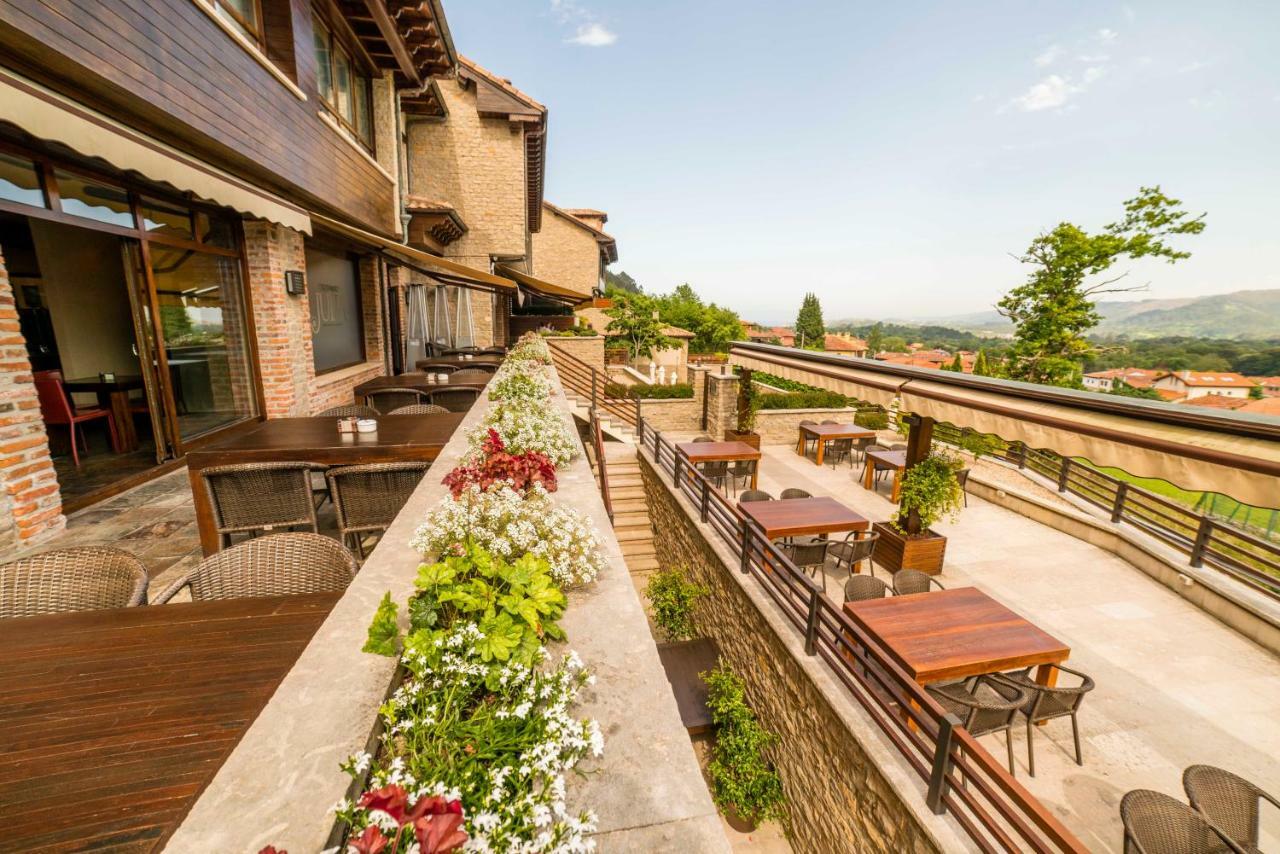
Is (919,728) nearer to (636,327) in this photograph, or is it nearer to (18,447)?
(18,447)

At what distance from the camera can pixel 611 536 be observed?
9.52 feet

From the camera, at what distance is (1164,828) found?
10.2 feet

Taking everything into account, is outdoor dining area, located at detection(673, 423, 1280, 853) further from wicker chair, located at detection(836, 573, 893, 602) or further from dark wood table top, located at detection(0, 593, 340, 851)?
dark wood table top, located at detection(0, 593, 340, 851)

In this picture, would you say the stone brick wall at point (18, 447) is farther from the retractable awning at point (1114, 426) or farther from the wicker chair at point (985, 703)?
the retractable awning at point (1114, 426)

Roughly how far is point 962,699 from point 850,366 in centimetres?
452

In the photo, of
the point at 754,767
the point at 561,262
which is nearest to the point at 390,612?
the point at 754,767

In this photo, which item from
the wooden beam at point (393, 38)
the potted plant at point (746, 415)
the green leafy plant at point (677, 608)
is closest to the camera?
the wooden beam at point (393, 38)

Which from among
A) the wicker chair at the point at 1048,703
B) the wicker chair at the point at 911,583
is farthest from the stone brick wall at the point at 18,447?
the wicker chair at the point at 911,583

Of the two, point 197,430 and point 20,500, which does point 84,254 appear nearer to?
point 197,430

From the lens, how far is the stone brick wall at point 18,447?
3.40 meters

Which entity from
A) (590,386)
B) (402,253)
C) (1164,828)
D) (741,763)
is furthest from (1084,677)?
(590,386)

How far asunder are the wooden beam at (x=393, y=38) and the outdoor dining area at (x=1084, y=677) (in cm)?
923

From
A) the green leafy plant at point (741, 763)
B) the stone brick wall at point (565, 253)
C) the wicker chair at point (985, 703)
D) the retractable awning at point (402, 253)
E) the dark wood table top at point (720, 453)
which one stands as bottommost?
the green leafy plant at point (741, 763)

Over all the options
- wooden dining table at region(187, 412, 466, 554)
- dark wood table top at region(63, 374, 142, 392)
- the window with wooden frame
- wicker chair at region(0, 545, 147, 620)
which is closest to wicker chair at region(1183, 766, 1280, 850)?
wooden dining table at region(187, 412, 466, 554)
